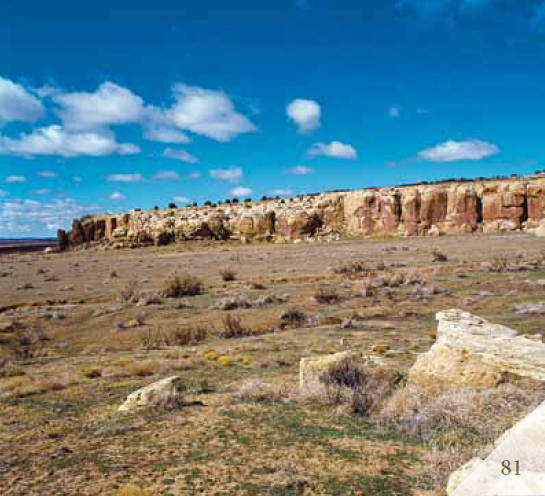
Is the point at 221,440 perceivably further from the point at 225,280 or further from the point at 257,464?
the point at 225,280

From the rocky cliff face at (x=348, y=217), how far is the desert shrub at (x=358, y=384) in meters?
48.4

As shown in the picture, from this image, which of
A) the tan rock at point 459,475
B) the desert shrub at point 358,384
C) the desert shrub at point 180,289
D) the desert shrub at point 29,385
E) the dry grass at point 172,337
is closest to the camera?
the tan rock at point 459,475

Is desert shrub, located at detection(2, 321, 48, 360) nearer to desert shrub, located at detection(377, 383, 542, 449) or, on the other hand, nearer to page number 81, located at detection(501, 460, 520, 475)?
desert shrub, located at detection(377, 383, 542, 449)

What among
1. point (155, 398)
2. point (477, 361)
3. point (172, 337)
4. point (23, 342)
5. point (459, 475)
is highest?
point (477, 361)

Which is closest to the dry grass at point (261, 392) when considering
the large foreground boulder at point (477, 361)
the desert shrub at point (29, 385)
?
the large foreground boulder at point (477, 361)

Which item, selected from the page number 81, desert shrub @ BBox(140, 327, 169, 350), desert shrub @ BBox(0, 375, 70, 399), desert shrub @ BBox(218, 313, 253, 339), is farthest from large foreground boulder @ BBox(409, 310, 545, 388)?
desert shrub @ BBox(140, 327, 169, 350)

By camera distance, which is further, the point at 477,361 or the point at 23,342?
the point at 23,342

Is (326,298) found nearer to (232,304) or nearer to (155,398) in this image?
(232,304)

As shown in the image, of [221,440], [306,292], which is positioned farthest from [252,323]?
[221,440]

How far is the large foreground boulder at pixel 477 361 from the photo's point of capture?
5.49 meters

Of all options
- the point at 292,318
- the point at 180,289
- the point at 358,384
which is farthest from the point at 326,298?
the point at 358,384

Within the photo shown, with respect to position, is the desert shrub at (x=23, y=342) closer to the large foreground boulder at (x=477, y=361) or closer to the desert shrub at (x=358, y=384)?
the desert shrub at (x=358, y=384)

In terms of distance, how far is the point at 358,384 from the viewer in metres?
6.28

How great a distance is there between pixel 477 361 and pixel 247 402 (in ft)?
10.7
